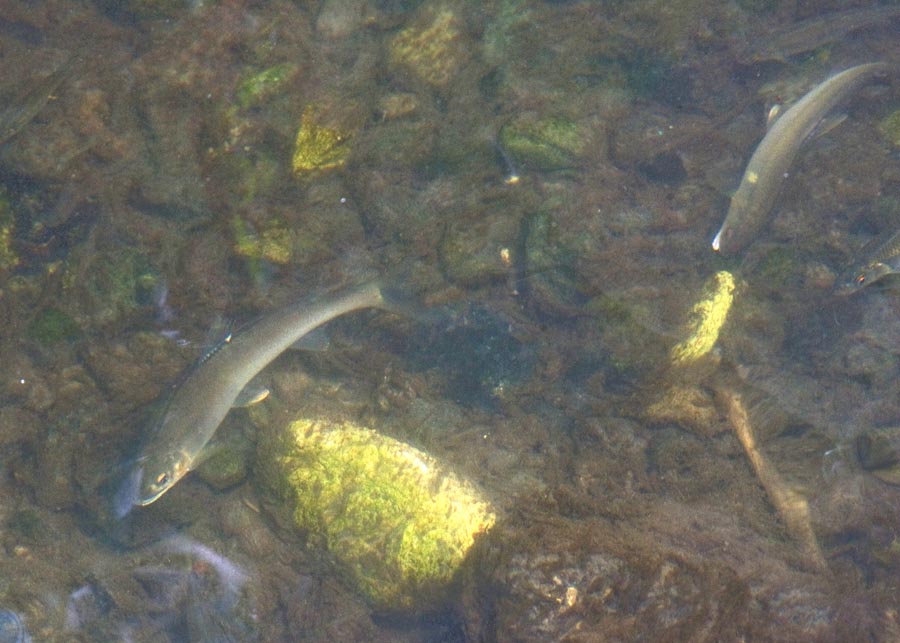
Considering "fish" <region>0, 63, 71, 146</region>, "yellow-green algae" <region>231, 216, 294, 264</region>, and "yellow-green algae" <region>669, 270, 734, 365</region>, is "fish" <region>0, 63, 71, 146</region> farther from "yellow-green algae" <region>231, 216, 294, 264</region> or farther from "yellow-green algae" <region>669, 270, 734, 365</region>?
"yellow-green algae" <region>669, 270, 734, 365</region>

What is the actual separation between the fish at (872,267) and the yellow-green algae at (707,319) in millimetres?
975

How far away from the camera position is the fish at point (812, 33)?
273 inches

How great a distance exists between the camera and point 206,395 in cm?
485

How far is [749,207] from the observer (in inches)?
218

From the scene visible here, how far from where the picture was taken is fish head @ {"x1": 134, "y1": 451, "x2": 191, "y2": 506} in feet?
15.6

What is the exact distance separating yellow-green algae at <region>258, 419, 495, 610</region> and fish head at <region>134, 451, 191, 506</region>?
0.63m

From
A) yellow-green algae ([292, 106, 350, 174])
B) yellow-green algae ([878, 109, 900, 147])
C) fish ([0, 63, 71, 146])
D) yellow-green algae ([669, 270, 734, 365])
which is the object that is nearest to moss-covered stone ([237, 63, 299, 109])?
yellow-green algae ([292, 106, 350, 174])

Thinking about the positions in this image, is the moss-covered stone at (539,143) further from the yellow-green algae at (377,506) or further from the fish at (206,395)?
the yellow-green algae at (377,506)

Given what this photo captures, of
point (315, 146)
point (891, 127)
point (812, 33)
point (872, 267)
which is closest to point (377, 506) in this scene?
point (315, 146)

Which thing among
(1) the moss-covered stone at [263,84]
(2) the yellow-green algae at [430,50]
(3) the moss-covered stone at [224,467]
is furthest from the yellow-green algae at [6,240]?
(2) the yellow-green algae at [430,50]

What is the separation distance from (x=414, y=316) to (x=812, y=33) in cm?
579

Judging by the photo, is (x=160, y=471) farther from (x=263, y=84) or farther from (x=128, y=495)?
(x=263, y=84)

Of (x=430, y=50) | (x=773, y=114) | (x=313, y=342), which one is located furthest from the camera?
(x=430, y=50)

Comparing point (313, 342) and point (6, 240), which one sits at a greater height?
point (6, 240)
